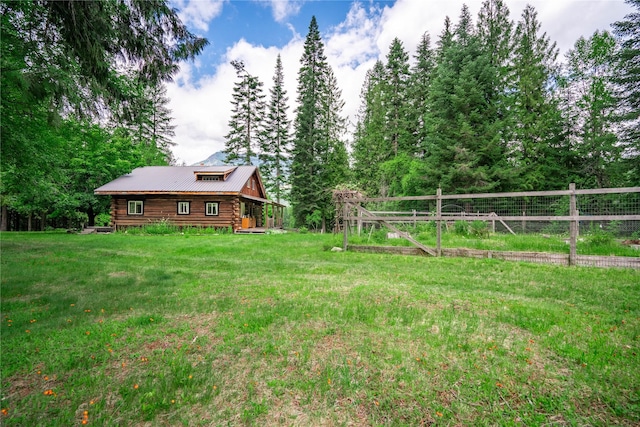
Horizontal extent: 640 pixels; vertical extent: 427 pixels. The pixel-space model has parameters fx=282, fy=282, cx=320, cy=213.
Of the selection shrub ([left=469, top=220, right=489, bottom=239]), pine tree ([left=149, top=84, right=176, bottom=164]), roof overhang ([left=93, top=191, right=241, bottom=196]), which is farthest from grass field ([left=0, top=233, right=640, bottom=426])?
pine tree ([left=149, top=84, right=176, bottom=164])

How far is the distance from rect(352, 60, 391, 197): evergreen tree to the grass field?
23028 mm

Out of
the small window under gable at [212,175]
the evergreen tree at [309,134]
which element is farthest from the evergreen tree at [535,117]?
the small window under gable at [212,175]

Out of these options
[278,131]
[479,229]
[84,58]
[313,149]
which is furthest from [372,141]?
[84,58]

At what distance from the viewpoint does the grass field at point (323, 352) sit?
2.07 metres

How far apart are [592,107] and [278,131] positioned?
26.0 meters

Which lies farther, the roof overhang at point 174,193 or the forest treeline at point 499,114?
the roof overhang at point 174,193

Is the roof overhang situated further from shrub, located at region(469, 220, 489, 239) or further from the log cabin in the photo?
shrub, located at region(469, 220, 489, 239)

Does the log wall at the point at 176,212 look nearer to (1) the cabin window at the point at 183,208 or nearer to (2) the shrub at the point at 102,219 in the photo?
(1) the cabin window at the point at 183,208

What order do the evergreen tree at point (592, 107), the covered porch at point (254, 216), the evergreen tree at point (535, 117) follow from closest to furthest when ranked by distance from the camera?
the evergreen tree at point (592, 107) < the evergreen tree at point (535, 117) < the covered porch at point (254, 216)

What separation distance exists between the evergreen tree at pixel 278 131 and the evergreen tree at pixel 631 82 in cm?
2477

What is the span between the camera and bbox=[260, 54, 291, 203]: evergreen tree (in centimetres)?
3064

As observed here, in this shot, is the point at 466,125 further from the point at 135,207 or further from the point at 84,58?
the point at 135,207

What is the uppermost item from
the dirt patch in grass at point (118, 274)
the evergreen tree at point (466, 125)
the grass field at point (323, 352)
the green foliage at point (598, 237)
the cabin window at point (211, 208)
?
the evergreen tree at point (466, 125)

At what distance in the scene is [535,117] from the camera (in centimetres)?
2003
